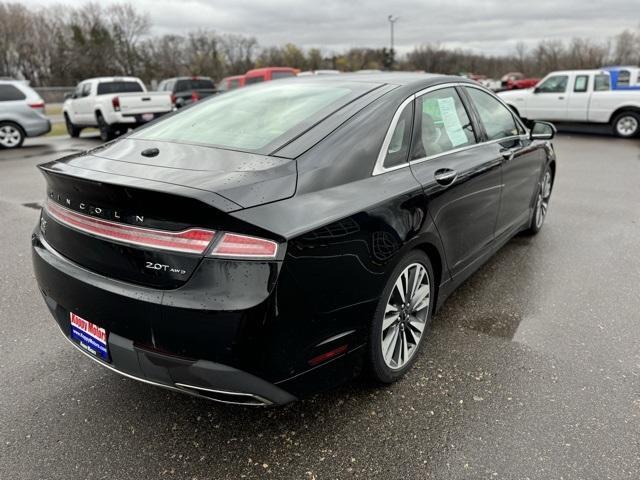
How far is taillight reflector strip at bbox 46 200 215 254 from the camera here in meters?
1.87

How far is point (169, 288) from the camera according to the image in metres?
1.92

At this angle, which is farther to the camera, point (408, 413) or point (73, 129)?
point (73, 129)

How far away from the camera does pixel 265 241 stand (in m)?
1.87

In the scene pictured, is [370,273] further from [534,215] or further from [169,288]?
[534,215]

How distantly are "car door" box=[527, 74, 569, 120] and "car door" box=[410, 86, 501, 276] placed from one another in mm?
12394

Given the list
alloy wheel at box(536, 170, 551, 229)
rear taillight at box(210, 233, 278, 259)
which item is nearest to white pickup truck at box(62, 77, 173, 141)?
alloy wheel at box(536, 170, 551, 229)

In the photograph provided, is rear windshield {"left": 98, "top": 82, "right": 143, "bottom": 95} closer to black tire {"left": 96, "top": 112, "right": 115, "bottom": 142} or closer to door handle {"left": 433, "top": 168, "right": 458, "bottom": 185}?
black tire {"left": 96, "top": 112, "right": 115, "bottom": 142}

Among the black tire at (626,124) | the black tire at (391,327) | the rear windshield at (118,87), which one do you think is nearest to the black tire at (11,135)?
the rear windshield at (118,87)

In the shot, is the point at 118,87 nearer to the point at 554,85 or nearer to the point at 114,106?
the point at 114,106

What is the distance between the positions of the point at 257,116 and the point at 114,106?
11239 mm

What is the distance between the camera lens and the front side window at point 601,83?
44.3 feet

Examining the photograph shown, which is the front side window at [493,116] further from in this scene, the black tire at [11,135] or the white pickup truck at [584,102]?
the black tire at [11,135]

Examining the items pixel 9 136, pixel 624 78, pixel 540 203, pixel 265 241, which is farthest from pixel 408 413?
pixel 624 78

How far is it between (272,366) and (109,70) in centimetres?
6314
